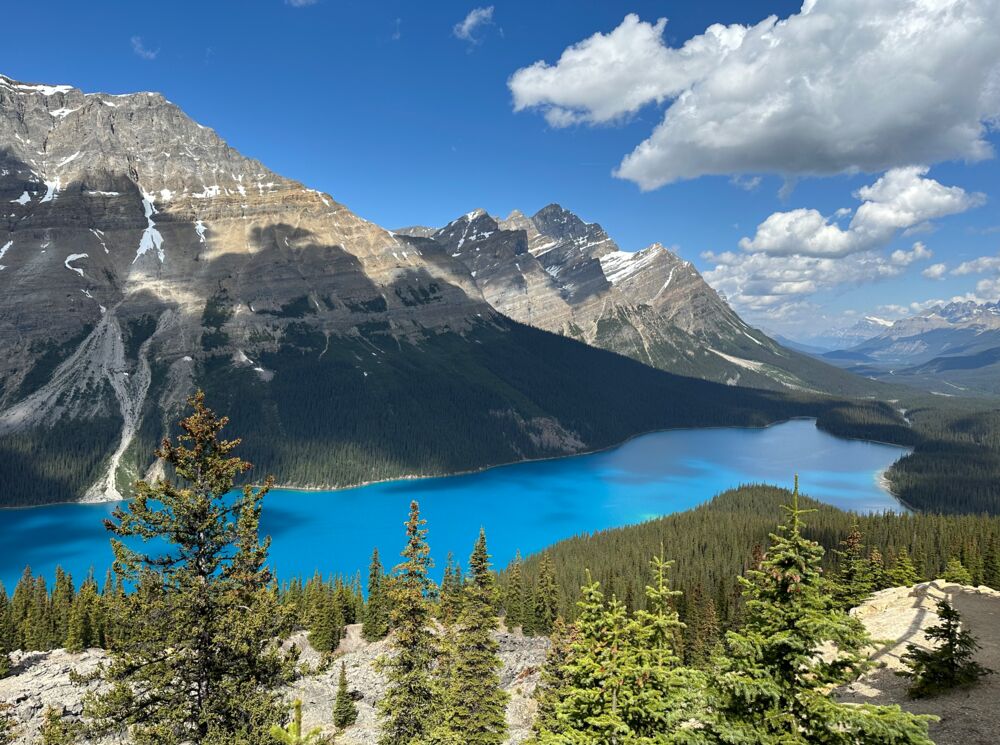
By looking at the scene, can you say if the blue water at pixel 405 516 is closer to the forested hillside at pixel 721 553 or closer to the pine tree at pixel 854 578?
the forested hillside at pixel 721 553

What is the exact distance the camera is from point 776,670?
444 inches

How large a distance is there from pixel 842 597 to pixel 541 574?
34.1 meters

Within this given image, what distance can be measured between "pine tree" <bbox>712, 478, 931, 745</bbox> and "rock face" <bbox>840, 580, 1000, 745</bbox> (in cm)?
123

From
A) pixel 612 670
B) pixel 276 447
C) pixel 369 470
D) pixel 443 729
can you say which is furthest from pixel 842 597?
pixel 276 447

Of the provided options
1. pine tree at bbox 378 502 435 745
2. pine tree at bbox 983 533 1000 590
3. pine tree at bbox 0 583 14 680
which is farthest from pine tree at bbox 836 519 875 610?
pine tree at bbox 0 583 14 680

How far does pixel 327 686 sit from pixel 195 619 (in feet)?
176

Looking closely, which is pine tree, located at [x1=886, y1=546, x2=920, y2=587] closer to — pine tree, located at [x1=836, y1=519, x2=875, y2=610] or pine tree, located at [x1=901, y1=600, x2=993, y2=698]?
pine tree, located at [x1=836, y1=519, x2=875, y2=610]

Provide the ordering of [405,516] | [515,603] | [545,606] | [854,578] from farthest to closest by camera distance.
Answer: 1. [405,516]
2. [515,603]
3. [545,606]
4. [854,578]

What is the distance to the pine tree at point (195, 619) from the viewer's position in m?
→ 13.2

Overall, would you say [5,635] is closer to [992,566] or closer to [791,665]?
[791,665]

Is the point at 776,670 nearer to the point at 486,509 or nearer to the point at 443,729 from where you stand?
the point at 443,729

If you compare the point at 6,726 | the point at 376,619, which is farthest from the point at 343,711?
the point at 6,726

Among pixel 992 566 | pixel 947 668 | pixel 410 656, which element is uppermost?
pixel 410 656

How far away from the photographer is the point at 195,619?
13664 mm
